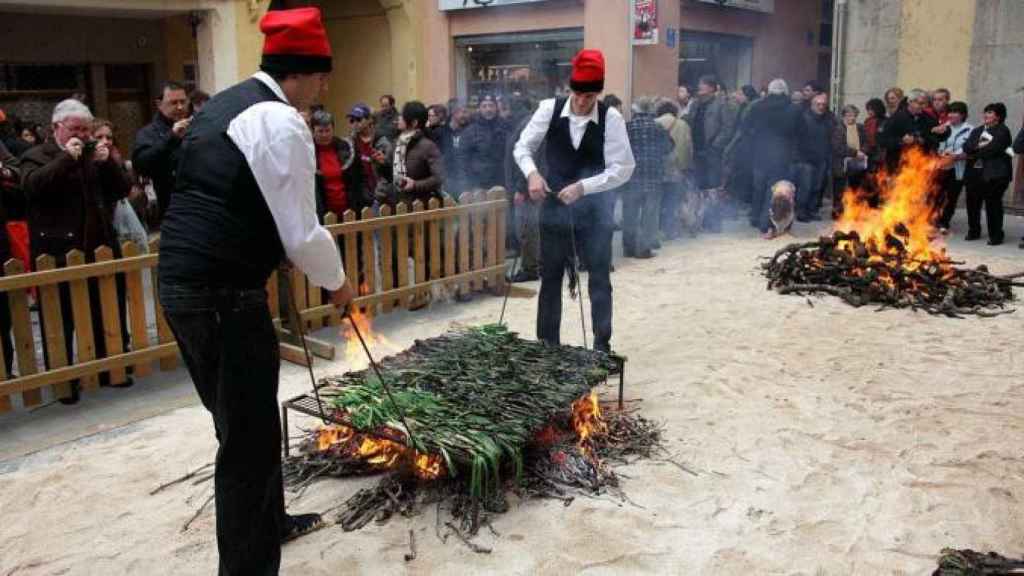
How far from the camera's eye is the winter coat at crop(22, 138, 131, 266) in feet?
17.9

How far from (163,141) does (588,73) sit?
323 cm

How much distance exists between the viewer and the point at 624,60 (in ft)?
47.5

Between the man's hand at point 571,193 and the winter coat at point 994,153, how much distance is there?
8009 mm

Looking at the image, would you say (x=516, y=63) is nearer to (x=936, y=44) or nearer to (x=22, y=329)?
(x=936, y=44)

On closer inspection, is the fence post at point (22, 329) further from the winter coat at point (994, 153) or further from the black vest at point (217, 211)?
the winter coat at point (994, 153)

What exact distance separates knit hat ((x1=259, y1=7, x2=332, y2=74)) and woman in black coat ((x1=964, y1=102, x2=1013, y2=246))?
34.2 ft

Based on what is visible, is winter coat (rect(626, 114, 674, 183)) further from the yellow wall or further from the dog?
the yellow wall

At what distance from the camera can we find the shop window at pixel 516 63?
52.1 ft

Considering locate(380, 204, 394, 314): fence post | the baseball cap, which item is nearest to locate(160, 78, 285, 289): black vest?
locate(380, 204, 394, 314): fence post

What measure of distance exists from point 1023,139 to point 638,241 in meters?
5.30

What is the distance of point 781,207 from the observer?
1156 centimetres

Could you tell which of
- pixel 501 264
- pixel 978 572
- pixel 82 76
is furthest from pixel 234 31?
pixel 978 572

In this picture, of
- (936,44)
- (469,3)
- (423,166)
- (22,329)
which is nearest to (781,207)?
(936,44)

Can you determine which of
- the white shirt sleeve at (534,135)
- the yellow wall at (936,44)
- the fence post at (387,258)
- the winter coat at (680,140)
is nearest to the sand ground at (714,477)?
the fence post at (387,258)
